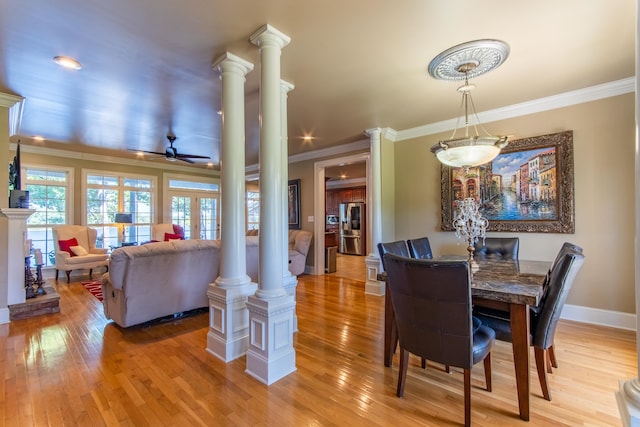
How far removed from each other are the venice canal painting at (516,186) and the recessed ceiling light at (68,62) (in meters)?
4.44

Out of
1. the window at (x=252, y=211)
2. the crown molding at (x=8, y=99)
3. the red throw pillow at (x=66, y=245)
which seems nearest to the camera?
the crown molding at (x=8, y=99)

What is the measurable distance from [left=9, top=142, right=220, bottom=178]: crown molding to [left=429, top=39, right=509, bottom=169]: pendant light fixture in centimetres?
683

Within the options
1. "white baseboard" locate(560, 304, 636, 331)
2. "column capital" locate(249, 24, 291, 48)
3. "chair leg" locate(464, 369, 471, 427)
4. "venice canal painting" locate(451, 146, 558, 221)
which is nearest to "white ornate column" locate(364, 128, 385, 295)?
"venice canal painting" locate(451, 146, 558, 221)

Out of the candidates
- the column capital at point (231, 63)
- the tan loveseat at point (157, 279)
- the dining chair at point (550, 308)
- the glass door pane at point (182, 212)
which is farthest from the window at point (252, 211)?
the dining chair at point (550, 308)

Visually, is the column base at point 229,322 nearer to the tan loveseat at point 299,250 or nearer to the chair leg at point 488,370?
the chair leg at point 488,370

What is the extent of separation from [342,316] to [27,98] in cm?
446

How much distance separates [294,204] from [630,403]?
5.79 meters

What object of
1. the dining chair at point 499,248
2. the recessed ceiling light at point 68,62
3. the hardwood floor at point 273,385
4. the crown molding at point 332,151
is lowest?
the hardwood floor at point 273,385

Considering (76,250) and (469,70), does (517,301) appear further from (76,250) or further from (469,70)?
(76,250)

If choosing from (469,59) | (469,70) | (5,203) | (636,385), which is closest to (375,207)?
(469,70)

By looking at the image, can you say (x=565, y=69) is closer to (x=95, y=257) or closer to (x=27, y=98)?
(x=27, y=98)

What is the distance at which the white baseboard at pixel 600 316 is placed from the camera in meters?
3.01

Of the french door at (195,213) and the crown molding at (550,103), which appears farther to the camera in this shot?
the french door at (195,213)

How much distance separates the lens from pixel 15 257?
3.44 metres
